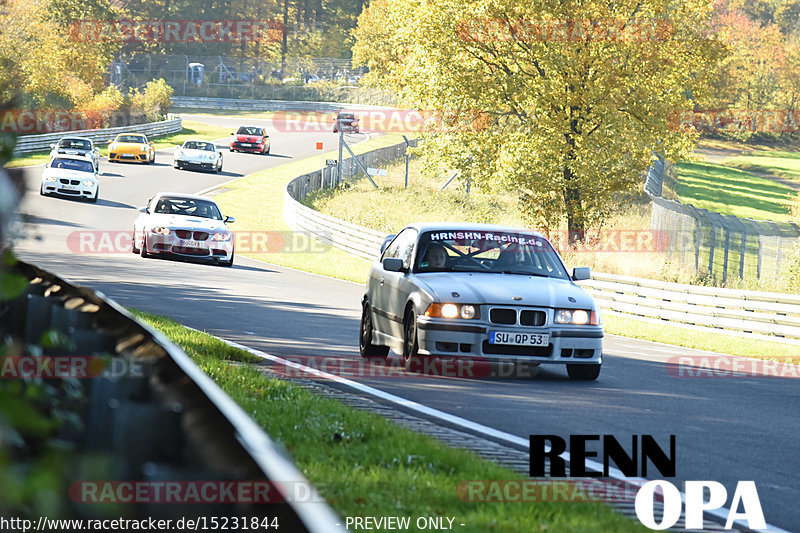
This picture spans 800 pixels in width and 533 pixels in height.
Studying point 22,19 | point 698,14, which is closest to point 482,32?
point 698,14

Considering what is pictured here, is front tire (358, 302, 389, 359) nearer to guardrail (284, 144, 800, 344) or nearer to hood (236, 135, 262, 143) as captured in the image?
guardrail (284, 144, 800, 344)

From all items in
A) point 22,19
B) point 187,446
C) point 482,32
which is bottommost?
point 187,446

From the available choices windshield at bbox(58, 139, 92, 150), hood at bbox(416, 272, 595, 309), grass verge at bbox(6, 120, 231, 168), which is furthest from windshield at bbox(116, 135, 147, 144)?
hood at bbox(416, 272, 595, 309)

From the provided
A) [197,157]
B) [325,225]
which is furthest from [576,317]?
[197,157]

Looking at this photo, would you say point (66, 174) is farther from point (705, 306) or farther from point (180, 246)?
point (705, 306)

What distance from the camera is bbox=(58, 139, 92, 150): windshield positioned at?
1823 inches

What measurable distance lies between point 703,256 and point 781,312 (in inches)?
255

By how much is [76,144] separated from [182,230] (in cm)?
2415

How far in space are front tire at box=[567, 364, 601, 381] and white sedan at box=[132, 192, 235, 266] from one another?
13.8 metres

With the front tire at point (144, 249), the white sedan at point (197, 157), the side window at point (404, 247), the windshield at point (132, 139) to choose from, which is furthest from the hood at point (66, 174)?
the side window at point (404, 247)

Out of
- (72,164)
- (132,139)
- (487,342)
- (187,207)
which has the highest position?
(132,139)

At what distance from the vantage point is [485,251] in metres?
12.3

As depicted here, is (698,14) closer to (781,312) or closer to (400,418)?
(781,312)

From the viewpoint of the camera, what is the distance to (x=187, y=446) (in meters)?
3.43
